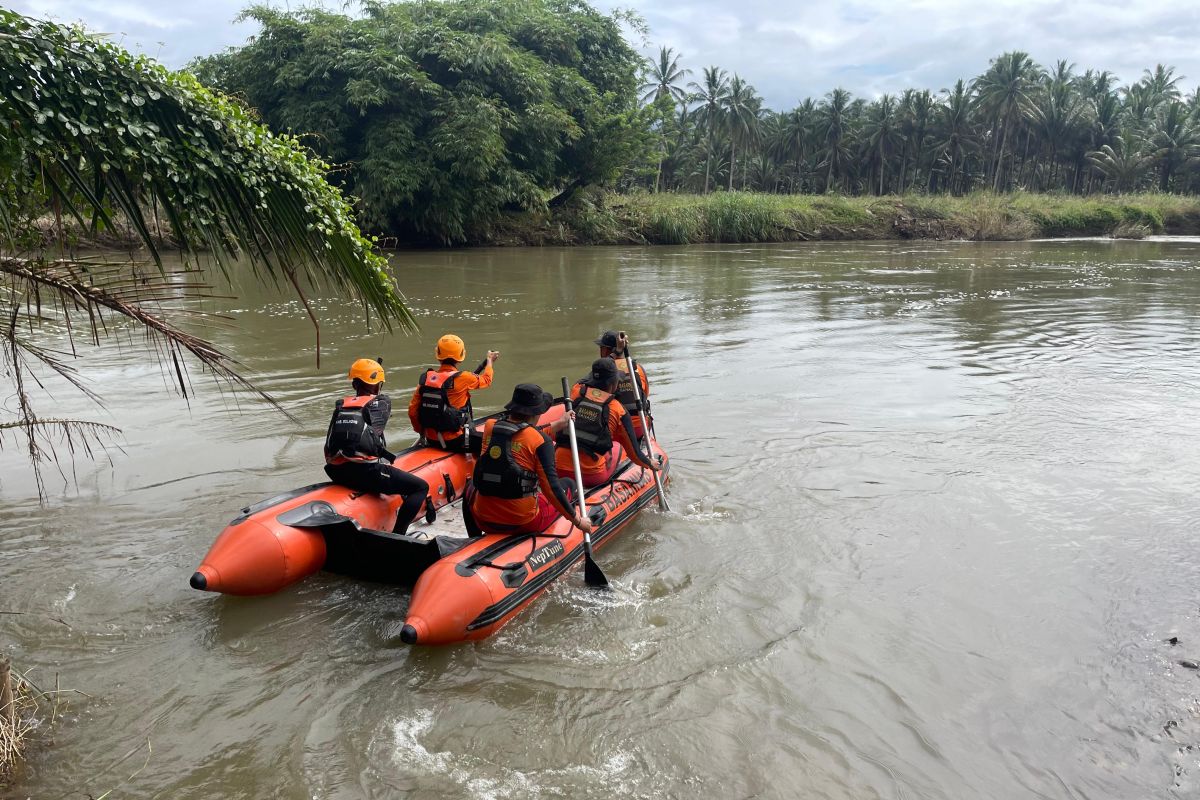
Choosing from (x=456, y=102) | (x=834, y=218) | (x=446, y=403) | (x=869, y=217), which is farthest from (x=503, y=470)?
(x=869, y=217)

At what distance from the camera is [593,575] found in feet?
17.5

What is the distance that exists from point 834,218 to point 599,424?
3396cm

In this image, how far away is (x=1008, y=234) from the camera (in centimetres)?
3822

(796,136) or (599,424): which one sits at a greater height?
(796,136)

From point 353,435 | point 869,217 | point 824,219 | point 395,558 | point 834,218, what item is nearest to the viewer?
point 395,558

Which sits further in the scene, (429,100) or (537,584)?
(429,100)

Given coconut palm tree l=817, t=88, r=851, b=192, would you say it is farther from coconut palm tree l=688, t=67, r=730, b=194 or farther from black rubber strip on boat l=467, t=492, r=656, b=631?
black rubber strip on boat l=467, t=492, r=656, b=631

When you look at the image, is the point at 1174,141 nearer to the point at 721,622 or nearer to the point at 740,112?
the point at 740,112

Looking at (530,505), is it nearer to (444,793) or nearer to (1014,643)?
(444,793)

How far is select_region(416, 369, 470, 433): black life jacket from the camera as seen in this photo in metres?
6.45

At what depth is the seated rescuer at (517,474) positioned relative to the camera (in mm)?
5027

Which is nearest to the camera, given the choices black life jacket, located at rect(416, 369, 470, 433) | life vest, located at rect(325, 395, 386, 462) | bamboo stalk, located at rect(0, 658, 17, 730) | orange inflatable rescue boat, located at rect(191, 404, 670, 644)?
bamboo stalk, located at rect(0, 658, 17, 730)

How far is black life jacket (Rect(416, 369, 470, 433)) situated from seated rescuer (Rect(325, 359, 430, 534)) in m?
0.66

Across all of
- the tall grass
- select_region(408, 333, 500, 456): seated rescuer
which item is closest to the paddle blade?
select_region(408, 333, 500, 456): seated rescuer
